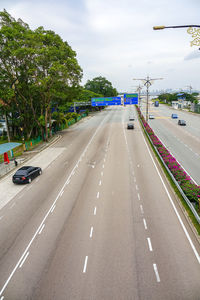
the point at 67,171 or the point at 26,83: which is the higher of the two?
the point at 26,83

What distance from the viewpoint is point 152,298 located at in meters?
8.19

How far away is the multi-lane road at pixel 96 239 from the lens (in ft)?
29.0

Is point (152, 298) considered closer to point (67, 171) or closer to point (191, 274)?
point (191, 274)

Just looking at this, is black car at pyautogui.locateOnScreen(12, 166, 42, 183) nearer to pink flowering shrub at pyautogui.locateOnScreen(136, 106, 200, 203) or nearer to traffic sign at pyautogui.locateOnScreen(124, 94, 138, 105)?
pink flowering shrub at pyautogui.locateOnScreen(136, 106, 200, 203)

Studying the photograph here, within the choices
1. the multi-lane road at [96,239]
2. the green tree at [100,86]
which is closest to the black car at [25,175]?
the multi-lane road at [96,239]

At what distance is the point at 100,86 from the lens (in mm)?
108062

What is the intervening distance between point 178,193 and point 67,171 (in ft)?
42.3

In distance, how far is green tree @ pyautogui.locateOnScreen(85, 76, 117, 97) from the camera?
107 metres

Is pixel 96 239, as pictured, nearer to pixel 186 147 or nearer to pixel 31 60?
pixel 186 147

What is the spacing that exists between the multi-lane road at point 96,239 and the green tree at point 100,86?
92.0 metres

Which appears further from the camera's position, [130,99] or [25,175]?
[130,99]

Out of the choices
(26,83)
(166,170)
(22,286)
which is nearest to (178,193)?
(166,170)

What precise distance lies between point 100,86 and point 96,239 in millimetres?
104799

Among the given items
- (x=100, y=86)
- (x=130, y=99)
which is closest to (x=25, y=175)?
(x=130, y=99)
